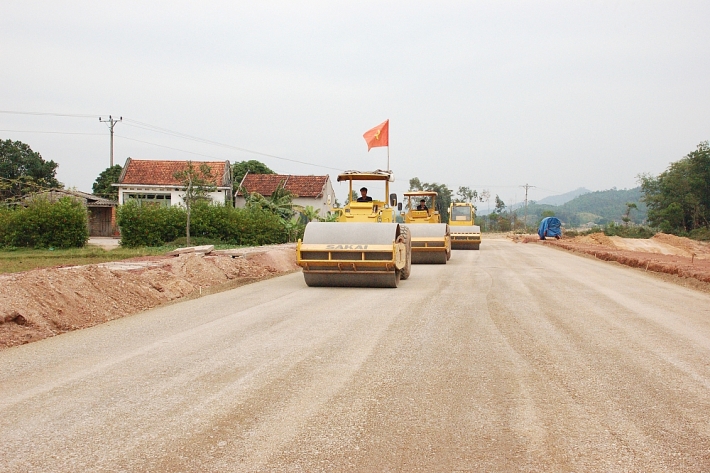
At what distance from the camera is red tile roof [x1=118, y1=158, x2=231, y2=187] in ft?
141

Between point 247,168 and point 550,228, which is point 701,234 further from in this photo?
point 247,168

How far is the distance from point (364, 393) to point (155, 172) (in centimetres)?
4141

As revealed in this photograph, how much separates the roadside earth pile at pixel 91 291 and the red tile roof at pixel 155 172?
95.1 feet

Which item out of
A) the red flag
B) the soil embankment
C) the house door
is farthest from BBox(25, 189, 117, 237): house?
the soil embankment

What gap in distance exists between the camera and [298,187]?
52969 millimetres

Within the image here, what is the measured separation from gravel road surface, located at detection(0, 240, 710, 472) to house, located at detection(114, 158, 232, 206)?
34.3m

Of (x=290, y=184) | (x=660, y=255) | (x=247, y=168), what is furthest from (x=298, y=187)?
(x=660, y=255)

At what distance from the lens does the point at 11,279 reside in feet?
30.8

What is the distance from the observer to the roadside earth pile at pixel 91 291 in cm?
825

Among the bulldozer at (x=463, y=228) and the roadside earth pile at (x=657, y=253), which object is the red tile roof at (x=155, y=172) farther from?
the roadside earth pile at (x=657, y=253)

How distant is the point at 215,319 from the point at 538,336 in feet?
14.6

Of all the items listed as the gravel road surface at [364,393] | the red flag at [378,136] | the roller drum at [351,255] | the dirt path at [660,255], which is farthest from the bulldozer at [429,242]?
the gravel road surface at [364,393]

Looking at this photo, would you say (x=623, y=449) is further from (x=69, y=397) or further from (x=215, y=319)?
(x=215, y=319)

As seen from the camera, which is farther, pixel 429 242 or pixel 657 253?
pixel 657 253
